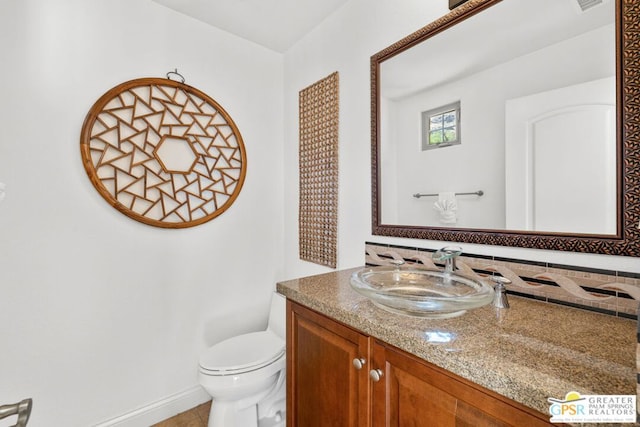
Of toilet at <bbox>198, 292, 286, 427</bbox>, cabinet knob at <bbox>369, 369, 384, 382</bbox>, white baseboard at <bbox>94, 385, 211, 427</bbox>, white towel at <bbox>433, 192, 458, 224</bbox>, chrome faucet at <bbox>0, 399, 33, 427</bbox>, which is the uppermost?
white towel at <bbox>433, 192, 458, 224</bbox>

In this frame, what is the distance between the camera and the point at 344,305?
2.81 ft

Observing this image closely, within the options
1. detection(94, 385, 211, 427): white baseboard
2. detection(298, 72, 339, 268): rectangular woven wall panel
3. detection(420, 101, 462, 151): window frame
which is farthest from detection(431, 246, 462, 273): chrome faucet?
detection(94, 385, 211, 427): white baseboard

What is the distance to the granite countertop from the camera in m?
0.48

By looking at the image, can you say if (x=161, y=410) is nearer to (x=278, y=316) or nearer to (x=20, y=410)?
(x=278, y=316)

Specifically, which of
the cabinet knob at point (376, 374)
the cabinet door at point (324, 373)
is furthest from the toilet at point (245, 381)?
the cabinet knob at point (376, 374)

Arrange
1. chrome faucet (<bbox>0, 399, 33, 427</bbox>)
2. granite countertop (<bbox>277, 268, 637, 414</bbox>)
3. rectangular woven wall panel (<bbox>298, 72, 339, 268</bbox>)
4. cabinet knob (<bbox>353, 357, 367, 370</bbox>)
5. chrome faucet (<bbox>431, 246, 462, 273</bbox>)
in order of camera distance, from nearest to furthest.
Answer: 1. granite countertop (<bbox>277, 268, 637, 414</bbox>)
2. chrome faucet (<bbox>0, 399, 33, 427</bbox>)
3. cabinet knob (<bbox>353, 357, 367, 370</bbox>)
4. chrome faucet (<bbox>431, 246, 462, 273</bbox>)
5. rectangular woven wall panel (<bbox>298, 72, 339, 268</bbox>)

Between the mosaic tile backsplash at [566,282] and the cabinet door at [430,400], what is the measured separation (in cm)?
52

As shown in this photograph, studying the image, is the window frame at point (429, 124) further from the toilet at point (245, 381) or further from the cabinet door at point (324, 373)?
the toilet at point (245, 381)

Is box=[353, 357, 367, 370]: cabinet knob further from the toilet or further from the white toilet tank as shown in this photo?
the white toilet tank

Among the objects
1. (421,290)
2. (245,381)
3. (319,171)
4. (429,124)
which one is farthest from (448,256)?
(245,381)

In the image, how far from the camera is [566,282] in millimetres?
837

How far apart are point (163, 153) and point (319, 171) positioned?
927 millimetres

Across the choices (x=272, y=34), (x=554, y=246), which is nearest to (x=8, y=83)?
(x=272, y=34)

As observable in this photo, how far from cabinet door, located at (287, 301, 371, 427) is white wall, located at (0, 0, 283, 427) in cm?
95
